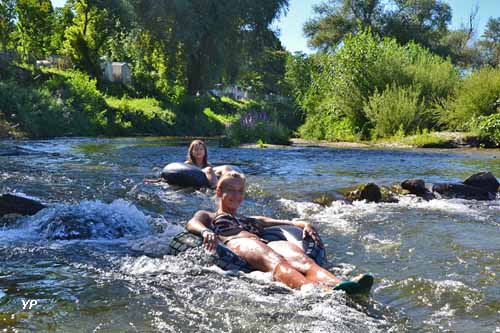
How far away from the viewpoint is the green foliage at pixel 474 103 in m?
21.2

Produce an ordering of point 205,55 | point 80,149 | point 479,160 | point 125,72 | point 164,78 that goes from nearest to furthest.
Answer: point 479,160
point 80,149
point 205,55
point 164,78
point 125,72

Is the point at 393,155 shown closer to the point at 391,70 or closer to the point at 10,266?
the point at 391,70

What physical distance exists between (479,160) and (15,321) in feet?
46.3

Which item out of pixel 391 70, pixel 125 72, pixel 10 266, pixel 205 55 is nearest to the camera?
pixel 10 266

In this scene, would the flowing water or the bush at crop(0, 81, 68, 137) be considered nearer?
the flowing water

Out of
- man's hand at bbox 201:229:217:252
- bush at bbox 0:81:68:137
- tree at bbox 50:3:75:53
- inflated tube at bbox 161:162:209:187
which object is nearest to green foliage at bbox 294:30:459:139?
bush at bbox 0:81:68:137

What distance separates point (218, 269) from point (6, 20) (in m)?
42.6

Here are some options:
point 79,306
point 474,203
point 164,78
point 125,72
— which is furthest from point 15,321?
point 125,72

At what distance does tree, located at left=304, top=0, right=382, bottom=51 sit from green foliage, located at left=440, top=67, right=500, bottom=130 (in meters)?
31.6

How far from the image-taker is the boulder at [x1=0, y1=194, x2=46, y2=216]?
7.15 meters

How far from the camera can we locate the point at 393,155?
16.7 metres

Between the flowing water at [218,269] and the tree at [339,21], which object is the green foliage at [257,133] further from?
the tree at [339,21]

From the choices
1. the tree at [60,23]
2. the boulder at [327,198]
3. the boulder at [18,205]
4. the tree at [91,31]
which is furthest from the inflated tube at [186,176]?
the tree at [60,23]

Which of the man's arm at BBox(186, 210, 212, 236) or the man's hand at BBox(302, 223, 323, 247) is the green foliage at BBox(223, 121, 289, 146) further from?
the man's hand at BBox(302, 223, 323, 247)
